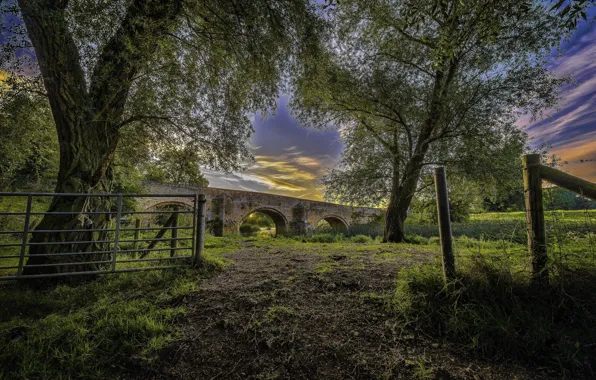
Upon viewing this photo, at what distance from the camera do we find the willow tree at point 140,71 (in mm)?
3754

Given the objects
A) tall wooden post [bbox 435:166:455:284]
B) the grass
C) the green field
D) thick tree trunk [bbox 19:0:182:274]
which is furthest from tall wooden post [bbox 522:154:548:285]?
thick tree trunk [bbox 19:0:182:274]

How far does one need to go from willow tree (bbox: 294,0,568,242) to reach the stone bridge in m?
9.22

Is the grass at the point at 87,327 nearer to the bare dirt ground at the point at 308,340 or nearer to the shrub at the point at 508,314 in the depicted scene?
the bare dirt ground at the point at 308,340

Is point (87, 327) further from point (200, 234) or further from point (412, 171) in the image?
point (412, 171)

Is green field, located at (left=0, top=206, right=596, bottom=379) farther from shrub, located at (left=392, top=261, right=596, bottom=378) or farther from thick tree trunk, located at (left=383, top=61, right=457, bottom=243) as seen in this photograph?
thick tree trunk, located at (left=383, top=61, right=457, bottom=243)

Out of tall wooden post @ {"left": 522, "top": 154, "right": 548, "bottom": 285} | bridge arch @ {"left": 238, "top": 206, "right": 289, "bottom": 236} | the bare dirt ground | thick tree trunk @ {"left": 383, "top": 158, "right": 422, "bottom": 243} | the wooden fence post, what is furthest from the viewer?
bridge arch @ {"left": 238, "top": 206, "right": 289, "bottom": 236}

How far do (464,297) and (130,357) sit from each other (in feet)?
9.92

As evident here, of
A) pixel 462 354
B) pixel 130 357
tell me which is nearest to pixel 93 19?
pixel 130 357

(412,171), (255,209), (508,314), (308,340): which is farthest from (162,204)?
(508,314)

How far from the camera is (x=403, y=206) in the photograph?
8.40 metres

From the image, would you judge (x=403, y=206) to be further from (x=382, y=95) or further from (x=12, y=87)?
(x=12, y=87)

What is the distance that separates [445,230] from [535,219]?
823 millimetres

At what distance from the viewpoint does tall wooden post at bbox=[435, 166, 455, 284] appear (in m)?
2.55

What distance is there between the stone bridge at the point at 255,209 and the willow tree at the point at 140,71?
895 cm
